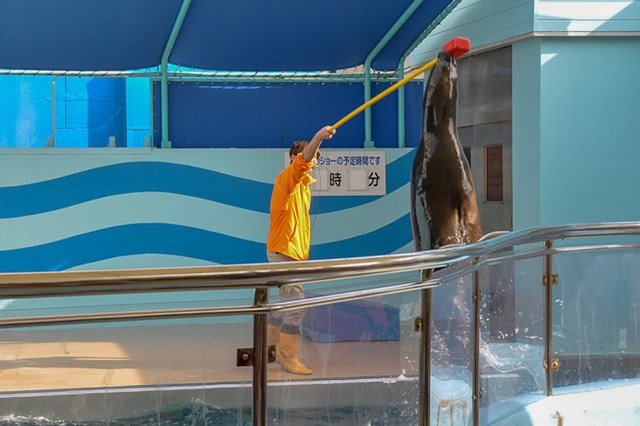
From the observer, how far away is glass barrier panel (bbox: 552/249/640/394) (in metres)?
4.66

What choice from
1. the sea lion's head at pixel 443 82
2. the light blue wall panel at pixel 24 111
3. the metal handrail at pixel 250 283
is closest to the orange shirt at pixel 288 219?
the sea lion's head at pixel 443 82

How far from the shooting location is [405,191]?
29.7 feet

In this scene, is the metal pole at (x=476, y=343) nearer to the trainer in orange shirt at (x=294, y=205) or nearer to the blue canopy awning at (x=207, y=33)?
the trainer in orange shirt at (x=294, y=205)

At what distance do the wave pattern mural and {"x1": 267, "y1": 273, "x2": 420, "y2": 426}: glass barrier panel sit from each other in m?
5.27

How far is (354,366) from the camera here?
3.13 metres

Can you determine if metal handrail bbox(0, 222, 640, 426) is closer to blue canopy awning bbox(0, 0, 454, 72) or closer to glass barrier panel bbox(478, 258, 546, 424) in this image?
glass barrier panel bbox(478, 258, 546, 424)

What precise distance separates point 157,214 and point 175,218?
168mm

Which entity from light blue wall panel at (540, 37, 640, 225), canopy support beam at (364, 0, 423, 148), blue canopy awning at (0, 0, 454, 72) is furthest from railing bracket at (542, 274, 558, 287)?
canopy support beam at (364, 0, 423, 148)

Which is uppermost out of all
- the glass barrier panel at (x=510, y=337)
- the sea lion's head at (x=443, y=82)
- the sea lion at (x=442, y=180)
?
the sea lion's head at (x=443, y=82)

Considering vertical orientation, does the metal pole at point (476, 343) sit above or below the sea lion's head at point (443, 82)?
below

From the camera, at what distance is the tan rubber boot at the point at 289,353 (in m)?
2.73

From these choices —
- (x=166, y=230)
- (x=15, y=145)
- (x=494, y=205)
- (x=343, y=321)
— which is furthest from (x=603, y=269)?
(x=15, y=145)

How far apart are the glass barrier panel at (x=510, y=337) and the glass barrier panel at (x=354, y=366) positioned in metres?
0.74

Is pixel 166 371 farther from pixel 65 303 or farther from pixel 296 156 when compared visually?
pixel 65 303
